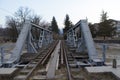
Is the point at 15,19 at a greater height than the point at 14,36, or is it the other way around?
the point at 15,19

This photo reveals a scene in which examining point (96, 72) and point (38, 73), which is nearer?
point (96, 72)

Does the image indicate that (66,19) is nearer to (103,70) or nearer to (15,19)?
(15,19)

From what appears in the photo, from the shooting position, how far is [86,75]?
898 cm

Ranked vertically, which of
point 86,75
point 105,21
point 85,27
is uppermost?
point 105,21

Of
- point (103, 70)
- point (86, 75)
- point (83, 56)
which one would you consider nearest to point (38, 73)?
point (86, 75)

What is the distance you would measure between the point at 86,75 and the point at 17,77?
280 centimetres

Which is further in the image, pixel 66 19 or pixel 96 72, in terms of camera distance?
pixel 66 19

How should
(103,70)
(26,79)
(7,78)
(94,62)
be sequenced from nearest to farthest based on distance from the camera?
(26,79)
(7,78)
(103,70)
(94,62)

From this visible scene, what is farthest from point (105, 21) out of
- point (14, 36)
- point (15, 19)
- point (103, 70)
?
point (103, 70)

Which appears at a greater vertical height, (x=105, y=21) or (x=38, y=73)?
(x=105, y=21)

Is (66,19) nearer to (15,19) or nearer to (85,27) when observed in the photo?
(15,19)

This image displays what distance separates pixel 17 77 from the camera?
28.2ft

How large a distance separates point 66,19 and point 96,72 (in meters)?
107

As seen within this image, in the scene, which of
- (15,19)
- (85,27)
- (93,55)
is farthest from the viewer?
(15,19)
